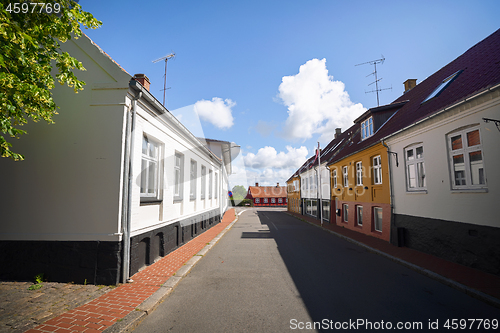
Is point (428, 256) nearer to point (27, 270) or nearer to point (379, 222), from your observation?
point (379, 222)

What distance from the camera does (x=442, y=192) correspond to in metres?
8.27

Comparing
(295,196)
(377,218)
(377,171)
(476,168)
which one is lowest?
(377,218)

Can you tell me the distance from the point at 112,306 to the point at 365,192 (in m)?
13.1

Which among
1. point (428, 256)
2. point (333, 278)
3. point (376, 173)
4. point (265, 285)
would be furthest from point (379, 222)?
point (265, 285)

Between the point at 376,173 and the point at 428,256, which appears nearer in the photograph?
the point at 428,256

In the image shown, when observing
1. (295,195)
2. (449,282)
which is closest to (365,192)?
(449,282)

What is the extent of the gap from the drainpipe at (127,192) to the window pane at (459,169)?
29.8 ft

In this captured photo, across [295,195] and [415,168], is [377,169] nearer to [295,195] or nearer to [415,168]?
[415,168]

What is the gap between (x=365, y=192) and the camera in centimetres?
1421

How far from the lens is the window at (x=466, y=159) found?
709 centimetres

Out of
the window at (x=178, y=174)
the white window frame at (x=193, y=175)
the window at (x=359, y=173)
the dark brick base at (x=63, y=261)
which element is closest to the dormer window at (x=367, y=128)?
the window at (x=359, y=173)

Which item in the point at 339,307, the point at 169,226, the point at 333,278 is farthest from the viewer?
the point at 169,226

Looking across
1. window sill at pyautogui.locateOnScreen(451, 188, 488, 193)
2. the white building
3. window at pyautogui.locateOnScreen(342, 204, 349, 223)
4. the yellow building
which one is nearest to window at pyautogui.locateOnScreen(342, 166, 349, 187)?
window at pyautogui.locateOnScreen(342, 204, 349, 223)

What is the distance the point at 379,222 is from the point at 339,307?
32.1ft
